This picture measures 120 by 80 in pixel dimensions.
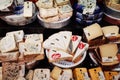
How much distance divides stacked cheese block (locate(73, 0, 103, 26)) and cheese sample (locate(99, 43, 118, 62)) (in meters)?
0.23

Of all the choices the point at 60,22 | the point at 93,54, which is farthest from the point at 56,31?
the point at 93,54

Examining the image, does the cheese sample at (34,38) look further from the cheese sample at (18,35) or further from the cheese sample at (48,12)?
the cheese sample at (48,12)

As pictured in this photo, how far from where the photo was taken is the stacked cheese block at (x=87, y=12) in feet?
5.41

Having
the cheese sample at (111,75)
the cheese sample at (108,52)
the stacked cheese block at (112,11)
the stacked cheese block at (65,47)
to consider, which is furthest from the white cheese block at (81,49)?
the stacked cheese block at (112,11)

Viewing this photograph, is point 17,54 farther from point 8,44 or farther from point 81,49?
point 81,49

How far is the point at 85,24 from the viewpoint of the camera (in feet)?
5.67

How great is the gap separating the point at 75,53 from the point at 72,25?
0.96 feet

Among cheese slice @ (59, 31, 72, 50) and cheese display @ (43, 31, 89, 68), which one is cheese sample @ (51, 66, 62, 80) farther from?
cheese slice @ (59, 31, 72, 50)

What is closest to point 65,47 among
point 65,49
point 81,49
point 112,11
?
point 65,49

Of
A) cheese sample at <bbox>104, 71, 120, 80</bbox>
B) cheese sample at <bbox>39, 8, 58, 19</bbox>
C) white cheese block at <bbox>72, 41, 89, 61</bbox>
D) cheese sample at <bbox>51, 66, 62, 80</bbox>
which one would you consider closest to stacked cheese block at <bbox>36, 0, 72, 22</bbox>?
cheese sample at <bbox>39, 8, 58, 19</bbox>

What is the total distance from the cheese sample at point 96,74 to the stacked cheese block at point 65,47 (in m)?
0.13

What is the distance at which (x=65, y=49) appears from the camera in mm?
1512

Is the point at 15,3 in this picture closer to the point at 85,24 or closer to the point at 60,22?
the point at 60,22

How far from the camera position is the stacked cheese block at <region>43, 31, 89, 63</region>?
4.96 ft
